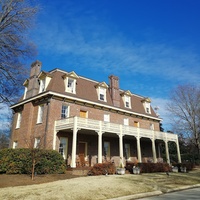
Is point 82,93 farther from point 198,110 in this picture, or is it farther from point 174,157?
point 174,157

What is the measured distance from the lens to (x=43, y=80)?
21.6 m

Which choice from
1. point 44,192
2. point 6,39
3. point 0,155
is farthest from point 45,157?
point 6,39

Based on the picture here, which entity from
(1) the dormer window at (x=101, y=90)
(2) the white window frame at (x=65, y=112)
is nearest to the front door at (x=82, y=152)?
(2) the white window frame at (x=65, y=112)

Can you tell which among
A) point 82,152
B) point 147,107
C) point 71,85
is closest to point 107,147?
point 82,152

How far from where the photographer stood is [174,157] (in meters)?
38.6

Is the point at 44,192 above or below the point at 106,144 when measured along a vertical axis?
below

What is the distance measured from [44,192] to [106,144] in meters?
14.9

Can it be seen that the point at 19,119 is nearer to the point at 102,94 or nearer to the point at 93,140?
the point at 93,140

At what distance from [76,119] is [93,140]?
17.1 feet

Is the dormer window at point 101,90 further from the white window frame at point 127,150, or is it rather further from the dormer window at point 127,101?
the white window frame at point 127,150

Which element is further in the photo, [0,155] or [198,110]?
[198,110]

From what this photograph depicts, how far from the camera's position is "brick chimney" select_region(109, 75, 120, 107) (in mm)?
25297

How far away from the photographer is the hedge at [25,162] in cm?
1384

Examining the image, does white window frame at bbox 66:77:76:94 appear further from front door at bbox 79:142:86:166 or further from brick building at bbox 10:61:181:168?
front door at bbox 79:142:86:166
